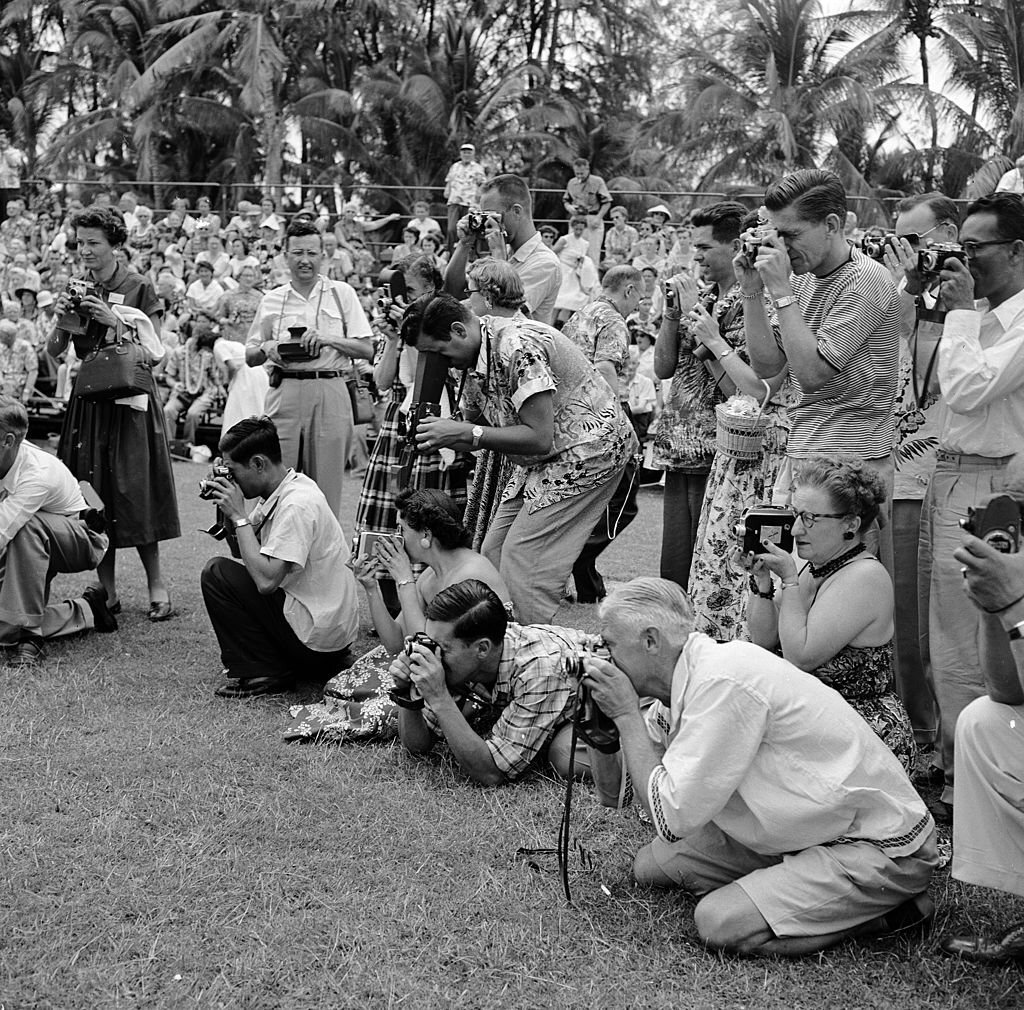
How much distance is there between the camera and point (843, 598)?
3570 millimetres

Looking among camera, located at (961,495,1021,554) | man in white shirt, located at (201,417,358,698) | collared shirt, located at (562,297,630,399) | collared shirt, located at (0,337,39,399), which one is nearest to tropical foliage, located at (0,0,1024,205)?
collared shirt, located at (0,337,39,399)

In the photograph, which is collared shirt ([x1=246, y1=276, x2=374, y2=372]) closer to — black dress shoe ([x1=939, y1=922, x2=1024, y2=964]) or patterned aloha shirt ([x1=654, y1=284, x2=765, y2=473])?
patterned aloha shirt ([x1=654, y1=284, x2=765, y2=473])

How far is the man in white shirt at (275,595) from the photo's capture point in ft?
16.7

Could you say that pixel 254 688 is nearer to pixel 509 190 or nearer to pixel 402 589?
pixel 402 589

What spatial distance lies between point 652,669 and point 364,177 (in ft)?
77.4

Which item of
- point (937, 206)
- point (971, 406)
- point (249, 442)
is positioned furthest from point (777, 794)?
point (249, 442)

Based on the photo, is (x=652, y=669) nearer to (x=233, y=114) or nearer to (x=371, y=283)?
(x=371, y=283)

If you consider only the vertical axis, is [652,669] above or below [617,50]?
below

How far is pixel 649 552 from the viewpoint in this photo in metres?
8.46

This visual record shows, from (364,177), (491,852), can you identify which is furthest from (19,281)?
(491,852)

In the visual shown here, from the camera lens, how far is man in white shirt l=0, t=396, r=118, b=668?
18.2ft

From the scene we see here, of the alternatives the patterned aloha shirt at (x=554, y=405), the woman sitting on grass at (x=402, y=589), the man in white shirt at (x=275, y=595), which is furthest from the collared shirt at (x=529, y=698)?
the man in white shirt at (x=275, y=595)

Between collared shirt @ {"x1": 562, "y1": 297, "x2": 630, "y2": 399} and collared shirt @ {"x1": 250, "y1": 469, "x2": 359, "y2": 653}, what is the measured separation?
6.92ft

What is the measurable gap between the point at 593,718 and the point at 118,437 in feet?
12.2
